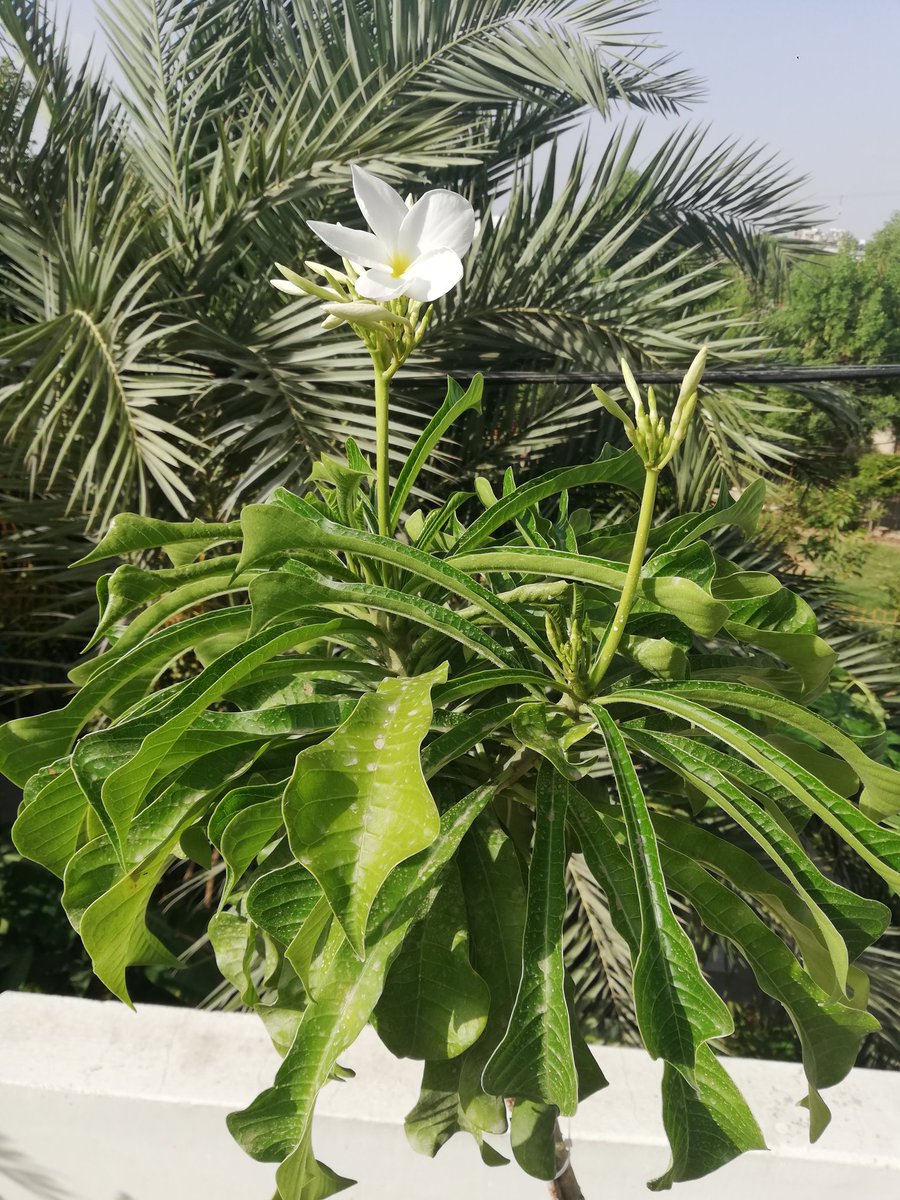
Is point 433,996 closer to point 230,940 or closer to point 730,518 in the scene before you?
point 230,940

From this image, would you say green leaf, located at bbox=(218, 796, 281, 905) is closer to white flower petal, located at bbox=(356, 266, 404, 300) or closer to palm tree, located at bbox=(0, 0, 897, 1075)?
white flower petal, located at bbox=(356, 266, 404, 300)

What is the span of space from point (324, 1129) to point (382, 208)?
0.80 meters

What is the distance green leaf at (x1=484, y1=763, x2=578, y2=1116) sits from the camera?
0.45 m

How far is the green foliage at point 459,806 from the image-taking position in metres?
0.46

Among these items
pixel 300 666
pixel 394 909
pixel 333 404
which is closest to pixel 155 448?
pixel 333 404

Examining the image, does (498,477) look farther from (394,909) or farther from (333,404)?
(394,909)

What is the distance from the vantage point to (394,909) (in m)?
0.50

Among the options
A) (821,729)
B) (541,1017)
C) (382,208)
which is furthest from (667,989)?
(382,208)

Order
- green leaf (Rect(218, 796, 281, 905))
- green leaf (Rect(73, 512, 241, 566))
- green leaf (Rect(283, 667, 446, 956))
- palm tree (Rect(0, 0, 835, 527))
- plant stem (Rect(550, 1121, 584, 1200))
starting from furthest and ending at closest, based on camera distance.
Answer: palm tree (Rect(0, 0, 835, 527))
plant stem (Rect(550, 1121, 584, 1200))
green leaf (Rect(73, 512, 241, 566))
green leaf (Rect(218, 796, 281, 905))
green leaf (Rect(283, 667, 446, 956))

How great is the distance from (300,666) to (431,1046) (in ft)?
0.85

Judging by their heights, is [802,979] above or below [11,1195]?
above

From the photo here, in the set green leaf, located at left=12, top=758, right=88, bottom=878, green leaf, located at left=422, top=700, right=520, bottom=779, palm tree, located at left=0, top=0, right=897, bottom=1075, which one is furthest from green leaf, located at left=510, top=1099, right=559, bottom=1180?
palm tree, located at left=0, top=0, right=897, bottom=1075

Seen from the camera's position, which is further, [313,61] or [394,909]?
[313,61]

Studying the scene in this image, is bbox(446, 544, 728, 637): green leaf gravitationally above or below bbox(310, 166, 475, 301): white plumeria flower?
below
